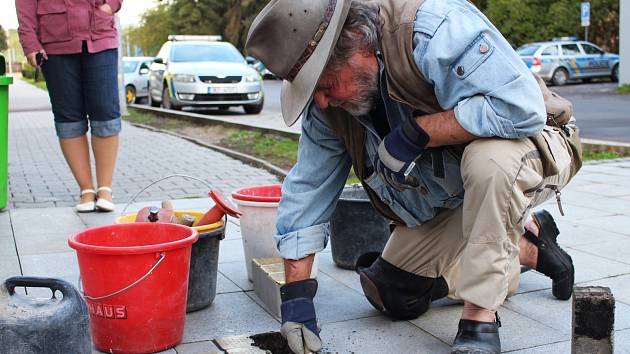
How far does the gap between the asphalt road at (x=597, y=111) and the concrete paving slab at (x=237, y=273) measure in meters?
6.87

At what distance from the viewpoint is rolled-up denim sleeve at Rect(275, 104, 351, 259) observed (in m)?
2.77

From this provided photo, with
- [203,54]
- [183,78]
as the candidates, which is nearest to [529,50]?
[203,54]

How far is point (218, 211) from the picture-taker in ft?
10.3

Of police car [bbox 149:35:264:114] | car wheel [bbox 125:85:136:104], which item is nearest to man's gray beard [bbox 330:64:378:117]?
police car [bbox 149:35:264:114]

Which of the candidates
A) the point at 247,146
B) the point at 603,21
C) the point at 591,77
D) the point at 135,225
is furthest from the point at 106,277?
the point at 603,21

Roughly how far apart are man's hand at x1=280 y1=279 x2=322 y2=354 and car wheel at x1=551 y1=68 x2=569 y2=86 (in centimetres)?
2223

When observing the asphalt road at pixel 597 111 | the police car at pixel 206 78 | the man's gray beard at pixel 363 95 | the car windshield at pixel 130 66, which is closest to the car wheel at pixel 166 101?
the police car at pixel 206 78

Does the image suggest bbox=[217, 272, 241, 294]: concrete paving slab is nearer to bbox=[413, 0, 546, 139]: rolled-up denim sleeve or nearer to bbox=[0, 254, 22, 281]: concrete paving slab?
bbox=[0, 254, 22, 281]: concrete paving slab

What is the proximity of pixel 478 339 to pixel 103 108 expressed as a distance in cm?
332

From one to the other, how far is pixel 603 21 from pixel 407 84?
29940mm

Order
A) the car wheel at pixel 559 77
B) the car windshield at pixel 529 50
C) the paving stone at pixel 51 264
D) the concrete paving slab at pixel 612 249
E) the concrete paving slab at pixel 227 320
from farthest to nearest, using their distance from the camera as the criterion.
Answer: the car wheel at pixel 559 77 < the car windshield at pixel 529 50 < the concrete paving slab at pixel 612 249 < the paving stone at pixel 51 264 < the concrete paving slab at pixel 227 320

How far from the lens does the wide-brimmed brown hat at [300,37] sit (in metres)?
2.30

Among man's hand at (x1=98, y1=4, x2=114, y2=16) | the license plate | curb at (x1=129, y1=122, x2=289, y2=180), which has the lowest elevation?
the license plate

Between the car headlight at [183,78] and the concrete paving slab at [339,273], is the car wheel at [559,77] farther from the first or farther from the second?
the concrete paving slab at [339,273]
